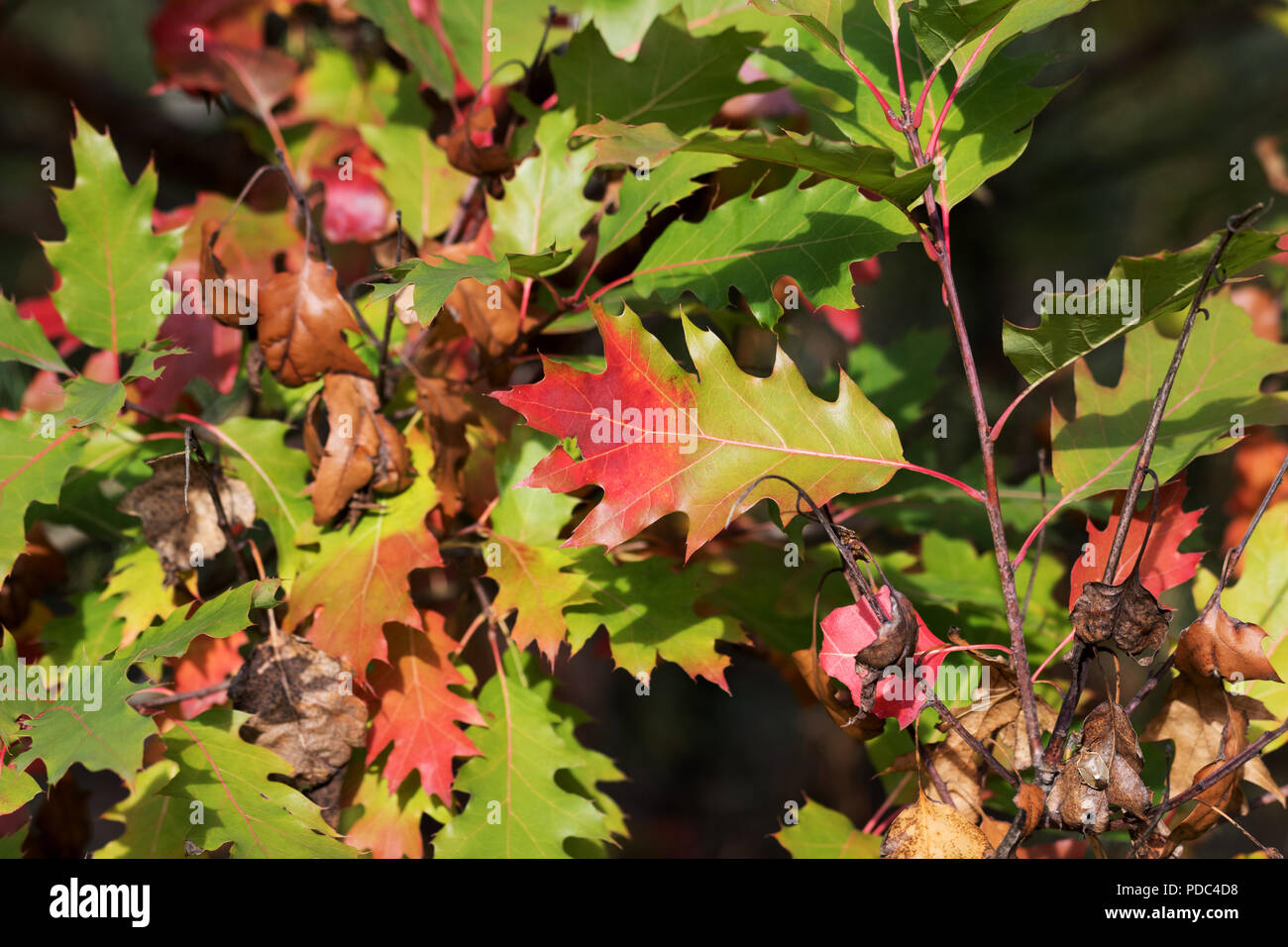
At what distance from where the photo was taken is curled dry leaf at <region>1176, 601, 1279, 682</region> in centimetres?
60

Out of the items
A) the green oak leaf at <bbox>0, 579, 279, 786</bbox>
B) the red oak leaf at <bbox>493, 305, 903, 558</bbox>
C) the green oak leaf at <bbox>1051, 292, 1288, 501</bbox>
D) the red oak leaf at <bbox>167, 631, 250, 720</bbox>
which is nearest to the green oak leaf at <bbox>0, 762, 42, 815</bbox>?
the green oak leaf at <bbox>0, 579, 279, 786</bbox>

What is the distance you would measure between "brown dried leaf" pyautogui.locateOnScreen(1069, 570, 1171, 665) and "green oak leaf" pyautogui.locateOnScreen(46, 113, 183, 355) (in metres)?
0.77

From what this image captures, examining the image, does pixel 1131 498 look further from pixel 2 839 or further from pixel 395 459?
pixel 2 839

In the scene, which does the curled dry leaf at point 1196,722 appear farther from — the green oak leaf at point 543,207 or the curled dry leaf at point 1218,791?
the green oak leaf at point 543,207

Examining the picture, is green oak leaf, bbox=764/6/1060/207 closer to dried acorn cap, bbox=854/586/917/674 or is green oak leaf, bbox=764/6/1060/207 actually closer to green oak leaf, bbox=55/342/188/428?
dried acorn cap, bbox=854/586/917/674

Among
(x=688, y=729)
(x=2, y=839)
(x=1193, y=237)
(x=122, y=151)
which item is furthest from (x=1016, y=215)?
(x=2, y=839)

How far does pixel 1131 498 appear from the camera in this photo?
60 centimetres

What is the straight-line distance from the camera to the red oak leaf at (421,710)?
775 mm

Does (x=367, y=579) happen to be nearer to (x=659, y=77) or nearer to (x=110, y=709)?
(x=110, y=709)

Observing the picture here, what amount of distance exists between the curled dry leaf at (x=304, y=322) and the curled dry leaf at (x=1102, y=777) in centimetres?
63

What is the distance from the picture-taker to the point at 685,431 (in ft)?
2.15

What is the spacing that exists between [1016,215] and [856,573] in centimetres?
204

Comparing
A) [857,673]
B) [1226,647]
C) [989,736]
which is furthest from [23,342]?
[1226,647]

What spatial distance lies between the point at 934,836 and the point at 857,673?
0.37 feet
